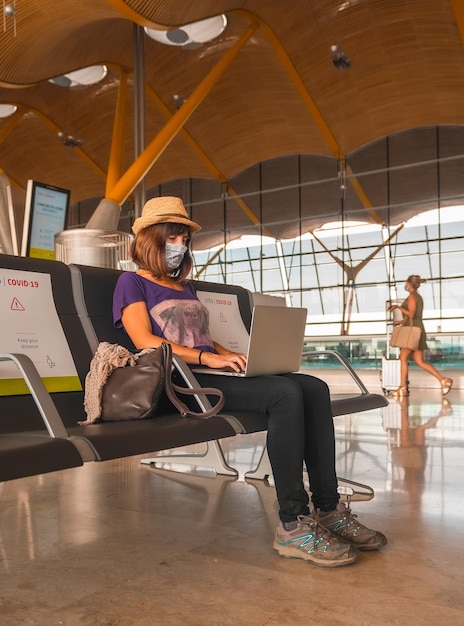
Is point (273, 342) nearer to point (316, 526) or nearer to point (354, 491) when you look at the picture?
point (316, 526)

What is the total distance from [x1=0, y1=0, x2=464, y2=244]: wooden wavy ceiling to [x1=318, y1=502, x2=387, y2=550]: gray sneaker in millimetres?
9086

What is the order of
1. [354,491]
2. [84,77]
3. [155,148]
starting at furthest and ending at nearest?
[84,77]
[155,148]
[354,491]

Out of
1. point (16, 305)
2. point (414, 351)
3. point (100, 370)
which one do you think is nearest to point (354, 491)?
point (100, 370)

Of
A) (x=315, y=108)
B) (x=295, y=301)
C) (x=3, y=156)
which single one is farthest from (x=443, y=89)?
(x=3, y=156)

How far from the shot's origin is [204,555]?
7.88 ft

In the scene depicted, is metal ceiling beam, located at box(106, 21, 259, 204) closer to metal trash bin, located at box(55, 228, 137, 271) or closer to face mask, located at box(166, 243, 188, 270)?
metal trash bin, located at box(55, 228, 137, 271)

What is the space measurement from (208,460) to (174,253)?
1531mm

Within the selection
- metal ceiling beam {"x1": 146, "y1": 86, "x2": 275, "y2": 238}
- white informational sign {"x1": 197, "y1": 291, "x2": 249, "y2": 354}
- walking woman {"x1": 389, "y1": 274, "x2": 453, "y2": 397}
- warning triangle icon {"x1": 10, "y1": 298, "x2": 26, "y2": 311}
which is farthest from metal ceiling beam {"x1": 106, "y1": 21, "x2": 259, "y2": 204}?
warning triangle icon {"x1": 10, "y1": 298, "x2": 26, "y2": 311}

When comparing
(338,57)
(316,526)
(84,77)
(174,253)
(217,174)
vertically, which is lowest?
(316,526)

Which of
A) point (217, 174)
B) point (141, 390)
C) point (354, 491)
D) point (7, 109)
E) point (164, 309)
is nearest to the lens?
point (141, 390)

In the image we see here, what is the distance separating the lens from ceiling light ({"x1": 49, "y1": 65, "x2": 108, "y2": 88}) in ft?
55.7

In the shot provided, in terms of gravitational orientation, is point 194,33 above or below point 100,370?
above

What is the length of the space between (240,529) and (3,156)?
22.5 metres

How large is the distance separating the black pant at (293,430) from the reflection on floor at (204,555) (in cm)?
25
